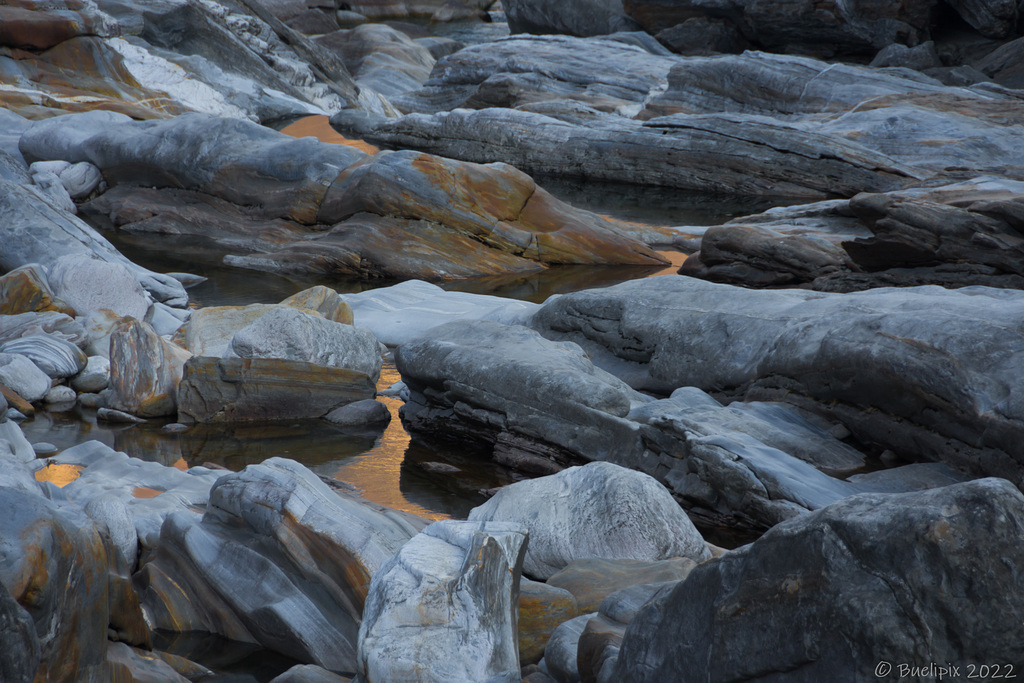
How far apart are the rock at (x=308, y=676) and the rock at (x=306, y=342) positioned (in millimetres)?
3481

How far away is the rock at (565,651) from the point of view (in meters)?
2.64

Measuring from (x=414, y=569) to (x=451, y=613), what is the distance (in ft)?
0.57

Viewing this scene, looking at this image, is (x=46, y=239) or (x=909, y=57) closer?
(x=46, y=239)

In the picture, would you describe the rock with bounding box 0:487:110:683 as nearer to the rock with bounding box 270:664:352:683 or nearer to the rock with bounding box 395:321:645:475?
the rock with bounding box 270:664:352:683

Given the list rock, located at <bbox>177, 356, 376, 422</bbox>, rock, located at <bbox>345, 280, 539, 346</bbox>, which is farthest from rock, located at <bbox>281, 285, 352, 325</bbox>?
rock, located at <bbox>177, 356, 376, 422</bbox>

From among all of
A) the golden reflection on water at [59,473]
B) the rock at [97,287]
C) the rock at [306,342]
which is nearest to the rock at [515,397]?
the rock at [306,342]

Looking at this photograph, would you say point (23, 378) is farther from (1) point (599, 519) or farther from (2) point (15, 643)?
(2) point (15, 643)

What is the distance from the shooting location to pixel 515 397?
526cm

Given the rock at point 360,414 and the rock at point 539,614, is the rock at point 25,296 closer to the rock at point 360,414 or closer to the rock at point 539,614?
the rock at point 360,414

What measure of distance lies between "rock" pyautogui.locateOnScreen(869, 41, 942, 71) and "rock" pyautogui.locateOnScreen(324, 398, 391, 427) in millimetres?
18869

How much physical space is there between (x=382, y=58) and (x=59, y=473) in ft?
78.6

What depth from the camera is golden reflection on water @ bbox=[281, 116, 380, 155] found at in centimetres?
1861

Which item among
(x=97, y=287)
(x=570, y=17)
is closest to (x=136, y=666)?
(x=97, y=287)

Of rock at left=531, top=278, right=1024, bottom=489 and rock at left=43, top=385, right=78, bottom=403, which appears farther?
rock at left=43, top=385, right=78, bottom=403
